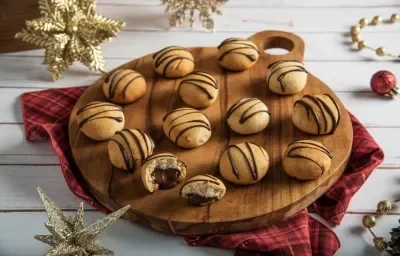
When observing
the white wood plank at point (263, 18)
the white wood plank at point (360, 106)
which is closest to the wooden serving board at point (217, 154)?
the white wood plank at point (360, 106)

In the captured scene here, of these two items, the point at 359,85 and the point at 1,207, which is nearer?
the point at 1,207

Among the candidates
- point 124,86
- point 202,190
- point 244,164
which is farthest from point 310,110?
point 124,86

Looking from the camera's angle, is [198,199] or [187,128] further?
[187,128]

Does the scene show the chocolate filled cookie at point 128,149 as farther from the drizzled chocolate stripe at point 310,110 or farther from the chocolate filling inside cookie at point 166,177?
the drizzled chocolate stripe at point 310,110

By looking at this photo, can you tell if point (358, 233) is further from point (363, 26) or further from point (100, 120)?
point (363, 26)

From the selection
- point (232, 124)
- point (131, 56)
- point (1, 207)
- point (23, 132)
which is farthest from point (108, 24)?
point (1, 207)

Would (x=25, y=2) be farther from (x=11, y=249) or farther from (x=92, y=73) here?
(x=11, y=249)

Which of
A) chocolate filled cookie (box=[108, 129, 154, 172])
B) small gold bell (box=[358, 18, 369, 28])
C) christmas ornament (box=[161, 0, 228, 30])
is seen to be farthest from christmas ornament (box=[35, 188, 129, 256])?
small gold bell (box=[358, 18, 369, 28])
